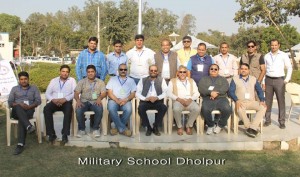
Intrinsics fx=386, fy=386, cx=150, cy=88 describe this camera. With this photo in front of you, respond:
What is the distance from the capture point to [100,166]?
484 centimetres

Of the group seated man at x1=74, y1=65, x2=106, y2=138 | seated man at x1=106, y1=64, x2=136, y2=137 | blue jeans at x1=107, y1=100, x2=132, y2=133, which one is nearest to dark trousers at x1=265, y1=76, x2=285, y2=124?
seated man at x1=106, y1=64, x2=136, y2=137

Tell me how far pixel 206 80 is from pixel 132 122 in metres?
1.36

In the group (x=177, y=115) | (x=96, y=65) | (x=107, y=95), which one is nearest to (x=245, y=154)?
(x=177, y=115)

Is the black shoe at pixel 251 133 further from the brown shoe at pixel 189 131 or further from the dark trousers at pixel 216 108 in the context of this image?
the brown shoe at pixel 189 131

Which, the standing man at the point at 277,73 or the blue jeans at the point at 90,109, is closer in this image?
the blue jeans at the point at 90,109

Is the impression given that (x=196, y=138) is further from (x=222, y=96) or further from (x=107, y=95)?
(x=107, y=95)

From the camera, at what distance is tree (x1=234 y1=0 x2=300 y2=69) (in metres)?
25.1

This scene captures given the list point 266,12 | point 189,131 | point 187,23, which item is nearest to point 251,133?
point 189,131

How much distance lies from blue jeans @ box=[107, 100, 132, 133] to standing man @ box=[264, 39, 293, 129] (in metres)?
2.48

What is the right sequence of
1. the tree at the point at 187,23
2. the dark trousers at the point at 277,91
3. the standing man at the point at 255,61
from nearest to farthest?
the standing man at the point at 255,61 → the dark trousers at the point at 277,91 → the tree at the point at 187,23

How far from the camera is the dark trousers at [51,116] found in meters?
5.78

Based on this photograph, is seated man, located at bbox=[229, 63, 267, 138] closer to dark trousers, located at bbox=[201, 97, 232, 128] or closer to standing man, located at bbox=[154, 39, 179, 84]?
dark trousers, located at bbox=[201, 97, 232, 128]

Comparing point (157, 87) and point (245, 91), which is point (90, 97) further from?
point (245, 91)

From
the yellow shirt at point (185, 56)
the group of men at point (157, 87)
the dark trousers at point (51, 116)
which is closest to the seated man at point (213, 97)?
the group of men at point (157, 87)
